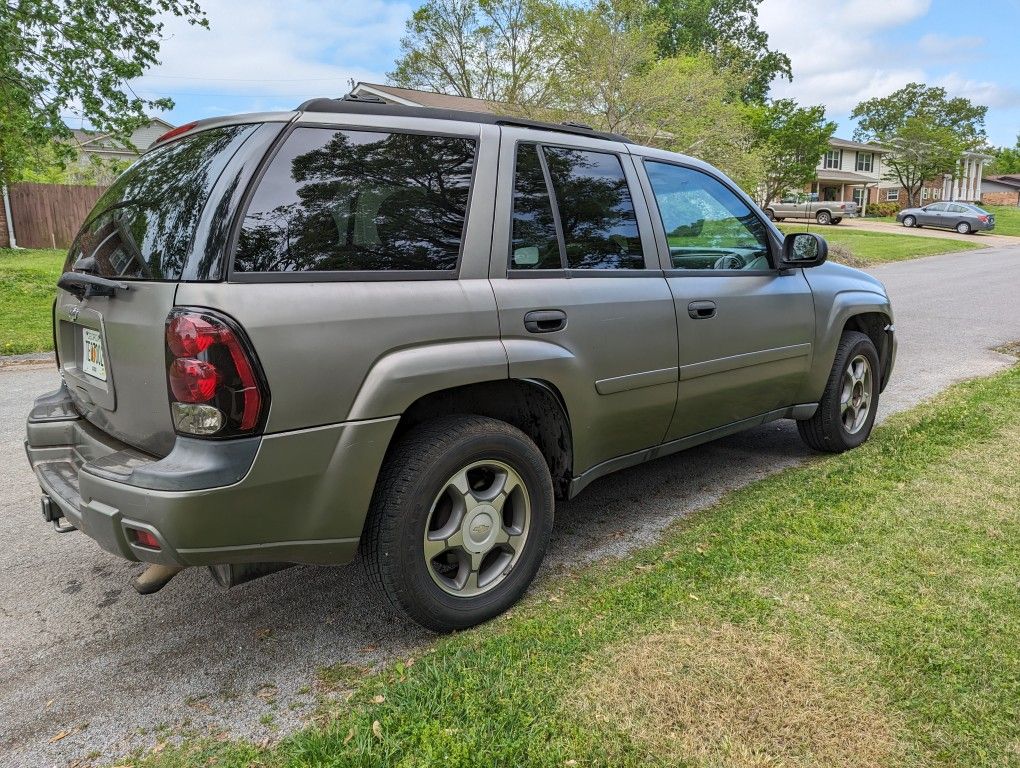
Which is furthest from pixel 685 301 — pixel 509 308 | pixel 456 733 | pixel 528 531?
pixel 456 733

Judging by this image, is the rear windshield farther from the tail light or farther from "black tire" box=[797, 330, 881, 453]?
"black tire" box=[797, 330, 881, 453]

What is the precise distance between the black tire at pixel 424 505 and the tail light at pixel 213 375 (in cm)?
54

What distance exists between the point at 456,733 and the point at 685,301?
2224 millimetres

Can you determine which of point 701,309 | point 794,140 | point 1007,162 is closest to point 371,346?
point 701,309

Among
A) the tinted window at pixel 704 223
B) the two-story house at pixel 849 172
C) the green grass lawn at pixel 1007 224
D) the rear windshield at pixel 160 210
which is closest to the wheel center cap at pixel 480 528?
the rear windshield at pixel 160 210

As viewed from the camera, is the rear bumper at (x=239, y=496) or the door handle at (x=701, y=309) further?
the door handle at (x=701, y=309)

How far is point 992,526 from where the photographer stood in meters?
3.50

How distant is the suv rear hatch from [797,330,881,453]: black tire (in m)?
3.57

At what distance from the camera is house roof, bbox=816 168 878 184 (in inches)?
2151

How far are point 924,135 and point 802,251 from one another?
55.9m

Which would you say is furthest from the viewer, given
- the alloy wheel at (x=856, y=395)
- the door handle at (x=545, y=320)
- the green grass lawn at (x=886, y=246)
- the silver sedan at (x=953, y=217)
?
the silver sedan at (x=953, y=217)

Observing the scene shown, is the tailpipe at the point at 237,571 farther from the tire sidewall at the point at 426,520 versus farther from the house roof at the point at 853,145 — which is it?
the house roof at the point at 853,145

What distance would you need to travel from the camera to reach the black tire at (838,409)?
4.62 m

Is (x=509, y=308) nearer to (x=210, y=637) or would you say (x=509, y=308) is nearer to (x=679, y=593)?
(x=679, y=593)
